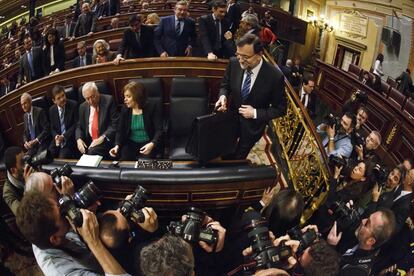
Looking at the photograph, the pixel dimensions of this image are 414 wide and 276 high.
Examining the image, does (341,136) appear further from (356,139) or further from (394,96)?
(394,96)

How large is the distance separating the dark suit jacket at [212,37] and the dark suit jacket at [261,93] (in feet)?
4.06

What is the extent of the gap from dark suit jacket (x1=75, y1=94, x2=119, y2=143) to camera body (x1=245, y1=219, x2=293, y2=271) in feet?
5.45

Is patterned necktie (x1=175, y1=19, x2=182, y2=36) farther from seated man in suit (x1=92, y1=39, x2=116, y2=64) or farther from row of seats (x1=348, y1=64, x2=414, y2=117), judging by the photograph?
A: row of seats (x1=348, y1=64, x2=414, y2=117)

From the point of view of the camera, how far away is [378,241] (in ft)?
5.14

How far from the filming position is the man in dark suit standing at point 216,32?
3192 mm

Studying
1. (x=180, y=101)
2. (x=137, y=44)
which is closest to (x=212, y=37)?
(x=137, y=44)

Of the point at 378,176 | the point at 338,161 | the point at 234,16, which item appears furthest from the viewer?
the point at 234,16

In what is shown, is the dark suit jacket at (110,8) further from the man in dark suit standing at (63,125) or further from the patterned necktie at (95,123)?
the patterned necktie at (95,123)

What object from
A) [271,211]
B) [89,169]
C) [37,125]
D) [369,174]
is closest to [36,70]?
[37,125]

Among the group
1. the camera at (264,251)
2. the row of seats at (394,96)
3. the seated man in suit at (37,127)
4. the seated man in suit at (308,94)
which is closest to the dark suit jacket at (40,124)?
the seated man in suit at (37,127)

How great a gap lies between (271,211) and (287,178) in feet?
4.13

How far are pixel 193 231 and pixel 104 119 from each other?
165 centimetres

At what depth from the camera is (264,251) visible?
130 cm

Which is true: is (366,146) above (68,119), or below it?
below
